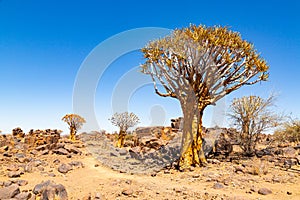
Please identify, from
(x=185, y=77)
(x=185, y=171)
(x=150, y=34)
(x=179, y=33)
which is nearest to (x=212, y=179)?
(x=185, y=171)

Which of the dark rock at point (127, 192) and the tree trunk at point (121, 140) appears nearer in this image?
the dark rock at point (127, 192)

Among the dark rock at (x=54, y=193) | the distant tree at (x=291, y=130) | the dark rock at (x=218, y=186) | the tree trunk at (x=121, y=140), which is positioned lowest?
the dark rock at (x=54, y=193)

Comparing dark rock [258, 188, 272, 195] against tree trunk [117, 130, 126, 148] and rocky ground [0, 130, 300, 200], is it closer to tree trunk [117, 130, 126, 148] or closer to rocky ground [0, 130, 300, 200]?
rocky ground [0, 130, 300, 200]

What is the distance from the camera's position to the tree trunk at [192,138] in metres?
10.3

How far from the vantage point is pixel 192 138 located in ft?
34.4

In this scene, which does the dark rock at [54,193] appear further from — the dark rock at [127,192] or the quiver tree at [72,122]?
the quiver tree at [72,122]

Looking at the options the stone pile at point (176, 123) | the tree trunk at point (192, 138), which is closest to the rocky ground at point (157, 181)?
the tree trunk at point (192, 138)

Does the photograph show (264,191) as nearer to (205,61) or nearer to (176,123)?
(205,61)

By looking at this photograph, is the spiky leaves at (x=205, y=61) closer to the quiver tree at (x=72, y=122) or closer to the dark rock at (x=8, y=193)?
the dark rock at (x=8, y=193)

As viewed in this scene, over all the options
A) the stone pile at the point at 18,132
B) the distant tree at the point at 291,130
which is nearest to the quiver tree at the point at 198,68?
the distant tree at the point at 291,130

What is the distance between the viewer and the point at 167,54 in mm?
11109

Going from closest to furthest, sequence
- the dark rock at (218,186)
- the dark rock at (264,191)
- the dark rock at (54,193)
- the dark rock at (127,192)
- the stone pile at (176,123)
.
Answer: the dark rock at (54,193)
the dark rock at (127,192)
the dark rock at (264,191)
the dark rock at (218,186)
the stone pile at (176,123)

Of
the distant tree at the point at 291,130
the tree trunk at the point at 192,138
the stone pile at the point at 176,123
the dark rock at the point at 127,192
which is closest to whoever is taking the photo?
the dark rock at the point at 127,192

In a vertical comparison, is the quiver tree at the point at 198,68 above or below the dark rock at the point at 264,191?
above
